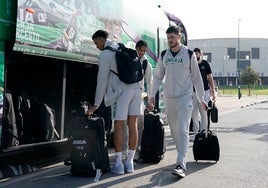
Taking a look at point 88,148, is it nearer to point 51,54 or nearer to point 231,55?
point 51,54

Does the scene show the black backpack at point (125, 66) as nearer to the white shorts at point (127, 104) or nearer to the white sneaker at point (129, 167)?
the white shorts at point (127, 104)

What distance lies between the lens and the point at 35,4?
5250 mm

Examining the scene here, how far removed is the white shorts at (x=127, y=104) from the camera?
5841 millimetres


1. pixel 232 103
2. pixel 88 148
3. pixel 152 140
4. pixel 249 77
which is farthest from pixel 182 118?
pixel 249 77

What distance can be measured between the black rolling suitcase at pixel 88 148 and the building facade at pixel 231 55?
87.6 meters

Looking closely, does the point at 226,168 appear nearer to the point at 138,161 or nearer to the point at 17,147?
the point at 138,161

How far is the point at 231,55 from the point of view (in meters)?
93.3

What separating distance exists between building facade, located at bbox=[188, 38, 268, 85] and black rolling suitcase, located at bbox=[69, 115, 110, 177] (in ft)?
288

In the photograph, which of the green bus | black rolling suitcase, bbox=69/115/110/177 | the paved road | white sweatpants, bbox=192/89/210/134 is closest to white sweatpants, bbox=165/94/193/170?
the paved road

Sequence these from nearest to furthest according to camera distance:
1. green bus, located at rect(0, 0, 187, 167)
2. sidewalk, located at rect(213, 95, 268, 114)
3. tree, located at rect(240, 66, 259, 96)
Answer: green bus, located at rect(0, 0, 187, 167), sidewalk, located at rect(213, 95, 268, 114), tree, located at rect(240, 66, 259, 96)

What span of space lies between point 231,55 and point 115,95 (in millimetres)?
90333

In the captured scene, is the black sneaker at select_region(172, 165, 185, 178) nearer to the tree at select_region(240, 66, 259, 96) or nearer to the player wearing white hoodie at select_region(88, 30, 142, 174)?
the player wearing white hoodie at select_region(88, 30, 142, 174)

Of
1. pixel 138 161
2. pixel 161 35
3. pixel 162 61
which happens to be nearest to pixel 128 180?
pixel 138 161

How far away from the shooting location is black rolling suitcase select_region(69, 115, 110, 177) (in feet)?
18.0
